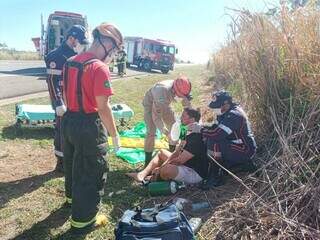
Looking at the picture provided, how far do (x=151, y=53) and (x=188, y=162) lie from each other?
27780 millimetres

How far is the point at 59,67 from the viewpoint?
553 cm

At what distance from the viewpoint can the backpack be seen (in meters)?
3.32

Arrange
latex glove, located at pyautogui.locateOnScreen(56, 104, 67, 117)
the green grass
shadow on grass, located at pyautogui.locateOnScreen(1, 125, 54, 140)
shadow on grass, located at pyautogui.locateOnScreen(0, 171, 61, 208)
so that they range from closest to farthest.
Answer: the green grass < shadow on grass, located at pyautogui.locateOnScreen(0, 171, 61, 208) < latex glove, located at pyautogui.locateOnScreen(56, 104, 67, 117) < shadow on grass, located at pyautogui.locateOnScreen(1, 125, 54, 140)

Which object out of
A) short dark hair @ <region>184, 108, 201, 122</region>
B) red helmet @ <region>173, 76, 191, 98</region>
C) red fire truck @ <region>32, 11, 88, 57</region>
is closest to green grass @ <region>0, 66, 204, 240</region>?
short dark hair @ <region>184, 108, 201, 122</region>

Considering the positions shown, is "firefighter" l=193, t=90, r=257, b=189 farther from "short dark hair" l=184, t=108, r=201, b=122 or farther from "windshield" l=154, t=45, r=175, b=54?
"windshield" l=154, t=45, r=175, b=54

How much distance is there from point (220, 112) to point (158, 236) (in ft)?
7.11

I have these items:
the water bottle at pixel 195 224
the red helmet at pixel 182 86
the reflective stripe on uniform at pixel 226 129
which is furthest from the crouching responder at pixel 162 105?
the water bottle at pixel 195 224

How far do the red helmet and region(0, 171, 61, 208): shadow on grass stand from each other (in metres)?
1.92

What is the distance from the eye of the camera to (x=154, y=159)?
5.76 m

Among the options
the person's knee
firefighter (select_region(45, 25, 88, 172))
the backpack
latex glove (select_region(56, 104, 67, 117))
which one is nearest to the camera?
the backpack

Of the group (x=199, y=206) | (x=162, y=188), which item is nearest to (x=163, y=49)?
(x=162, y=188)

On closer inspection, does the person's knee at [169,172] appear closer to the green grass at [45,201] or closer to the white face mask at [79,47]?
the green grass at [45,201]

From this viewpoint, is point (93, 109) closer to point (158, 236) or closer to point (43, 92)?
point (158, 236)

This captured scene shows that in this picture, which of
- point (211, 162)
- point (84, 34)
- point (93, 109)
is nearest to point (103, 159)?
point (93, 109)
